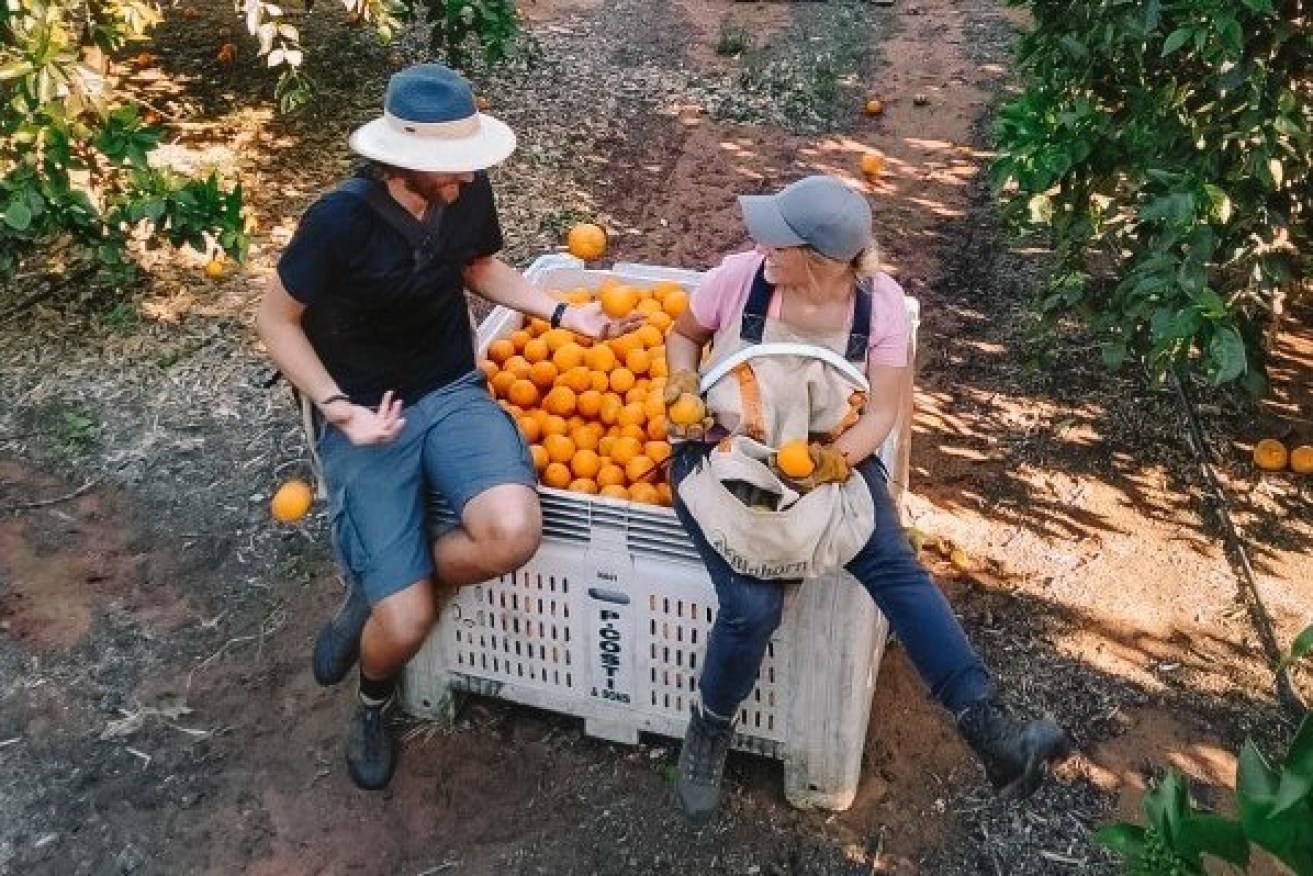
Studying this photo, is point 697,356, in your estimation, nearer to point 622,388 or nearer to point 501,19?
point 622,388

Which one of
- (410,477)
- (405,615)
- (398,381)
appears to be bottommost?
(405,615)

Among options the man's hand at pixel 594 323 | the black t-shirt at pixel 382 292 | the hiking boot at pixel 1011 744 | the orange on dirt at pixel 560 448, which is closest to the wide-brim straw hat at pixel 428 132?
the black t-shirt at pixel 382 292

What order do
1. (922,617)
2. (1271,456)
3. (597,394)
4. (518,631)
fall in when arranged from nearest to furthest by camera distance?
(922,617)
(518,631)
(597,394)
(1271,456)

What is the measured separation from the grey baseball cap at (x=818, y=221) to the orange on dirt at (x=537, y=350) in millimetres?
962

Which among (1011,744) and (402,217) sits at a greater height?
(402,217)

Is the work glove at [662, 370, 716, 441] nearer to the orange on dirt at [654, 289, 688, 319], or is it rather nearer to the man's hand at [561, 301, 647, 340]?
the man's hand at [561, 301, 647, 340]

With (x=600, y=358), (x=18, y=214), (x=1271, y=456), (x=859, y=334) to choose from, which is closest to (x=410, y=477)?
(x=600, y=358)

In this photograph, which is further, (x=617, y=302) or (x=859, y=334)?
(x=617, y=302)

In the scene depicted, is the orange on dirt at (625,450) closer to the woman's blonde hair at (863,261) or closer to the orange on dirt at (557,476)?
the orange on dirt at (557,476)

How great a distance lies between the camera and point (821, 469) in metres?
2.90

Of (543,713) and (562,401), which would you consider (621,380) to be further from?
(543,713)

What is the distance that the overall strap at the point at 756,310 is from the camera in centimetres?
308

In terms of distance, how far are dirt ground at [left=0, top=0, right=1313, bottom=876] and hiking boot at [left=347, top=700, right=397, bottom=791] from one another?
71 mm

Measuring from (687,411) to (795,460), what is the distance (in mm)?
297
